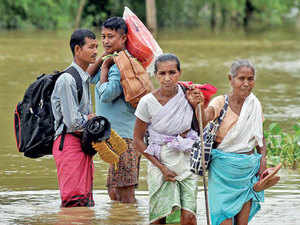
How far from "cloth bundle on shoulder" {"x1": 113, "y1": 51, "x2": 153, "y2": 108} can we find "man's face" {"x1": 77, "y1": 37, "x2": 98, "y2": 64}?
0.90 ft

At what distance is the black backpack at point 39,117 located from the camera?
22.4 feet

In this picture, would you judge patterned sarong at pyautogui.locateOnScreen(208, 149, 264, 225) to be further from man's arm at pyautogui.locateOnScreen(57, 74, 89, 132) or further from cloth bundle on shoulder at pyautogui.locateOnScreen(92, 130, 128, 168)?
man's arm at pyautogui.locateOnScreen(57, 74, 89, 132)

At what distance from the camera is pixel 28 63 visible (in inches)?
843

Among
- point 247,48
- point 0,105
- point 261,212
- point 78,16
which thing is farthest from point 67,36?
point 261,212

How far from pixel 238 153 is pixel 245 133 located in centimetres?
16

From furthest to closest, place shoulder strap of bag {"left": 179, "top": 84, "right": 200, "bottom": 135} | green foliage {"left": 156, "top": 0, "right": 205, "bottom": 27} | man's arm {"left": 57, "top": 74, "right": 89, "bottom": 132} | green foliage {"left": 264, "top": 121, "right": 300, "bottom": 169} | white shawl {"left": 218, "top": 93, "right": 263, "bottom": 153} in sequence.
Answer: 1. green foliage {"left": 156, "top": 0, "right": 205, "bottom": 27}
2. green foliage {"left": 264, "top": 121, "right": 300, "bottom": 169}
3. man's arm {"left": 57, "top": 74, "right": 89, "bottom": 132}
4. shoulder strap of bag {"left": 179, "top": 84, "right": 200, "bottom": 135}
5. white shawl {"left": 218, "top": 93, "right": 263, "bottom": 153}

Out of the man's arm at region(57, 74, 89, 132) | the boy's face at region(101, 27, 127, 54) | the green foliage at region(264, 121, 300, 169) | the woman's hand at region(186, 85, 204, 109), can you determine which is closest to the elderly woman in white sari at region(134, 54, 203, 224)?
the woman's hand at region(186, 85, 204, 109)

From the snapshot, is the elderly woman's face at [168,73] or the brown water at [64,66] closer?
the elderly woman's face at [168,73]

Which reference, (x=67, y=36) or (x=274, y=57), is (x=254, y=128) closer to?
(x=274, y=57)

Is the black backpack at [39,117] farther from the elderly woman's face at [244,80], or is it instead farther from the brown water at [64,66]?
the elderly woman's face at [244,80]

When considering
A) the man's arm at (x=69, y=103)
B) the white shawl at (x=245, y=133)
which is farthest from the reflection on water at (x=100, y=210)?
the white shawl at (x=245, y=133)

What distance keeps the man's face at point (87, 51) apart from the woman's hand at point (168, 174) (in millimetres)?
1216

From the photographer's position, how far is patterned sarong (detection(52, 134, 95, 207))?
6.79 metres

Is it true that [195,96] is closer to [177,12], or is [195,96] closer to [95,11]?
[95,11]
